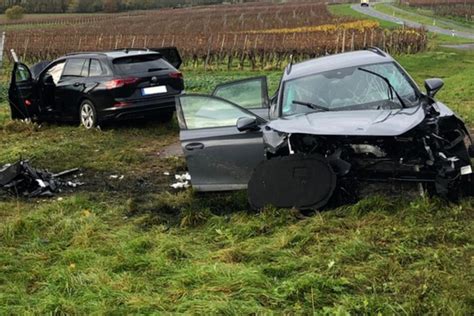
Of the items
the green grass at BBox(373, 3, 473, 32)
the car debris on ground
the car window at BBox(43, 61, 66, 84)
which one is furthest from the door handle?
the green grass at BBox(373, 3, 473, 32)

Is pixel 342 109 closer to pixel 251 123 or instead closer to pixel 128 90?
pixel 251 123

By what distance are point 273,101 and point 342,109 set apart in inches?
48.7

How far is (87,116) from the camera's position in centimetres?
1161

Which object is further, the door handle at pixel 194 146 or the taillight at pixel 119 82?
the taillight at pixel 119 82

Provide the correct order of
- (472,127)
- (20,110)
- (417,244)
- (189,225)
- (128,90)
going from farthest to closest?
(20,110)
(128,90)
(472,127)
(189,225)
(417,244)

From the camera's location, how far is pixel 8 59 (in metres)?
40.3

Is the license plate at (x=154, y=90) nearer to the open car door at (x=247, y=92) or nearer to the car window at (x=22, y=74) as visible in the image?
the car window at (x=22, y=74)

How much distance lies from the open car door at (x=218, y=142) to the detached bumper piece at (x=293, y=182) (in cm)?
57

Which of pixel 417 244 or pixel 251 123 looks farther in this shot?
pixel 251 123

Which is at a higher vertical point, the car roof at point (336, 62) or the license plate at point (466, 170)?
the car roof at point (336, 62)

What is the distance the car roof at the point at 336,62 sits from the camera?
6832mm

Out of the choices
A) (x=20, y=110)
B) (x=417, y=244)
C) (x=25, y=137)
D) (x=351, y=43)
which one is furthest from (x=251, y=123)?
(x=351, y=43)

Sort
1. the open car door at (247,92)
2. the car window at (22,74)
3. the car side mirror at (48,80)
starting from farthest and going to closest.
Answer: the car side mirror at (48,80) → the car window at (22,74) → the open car door at (247,92)

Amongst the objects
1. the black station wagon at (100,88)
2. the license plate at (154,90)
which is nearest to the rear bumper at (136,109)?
the black station wagon at (100,88)
